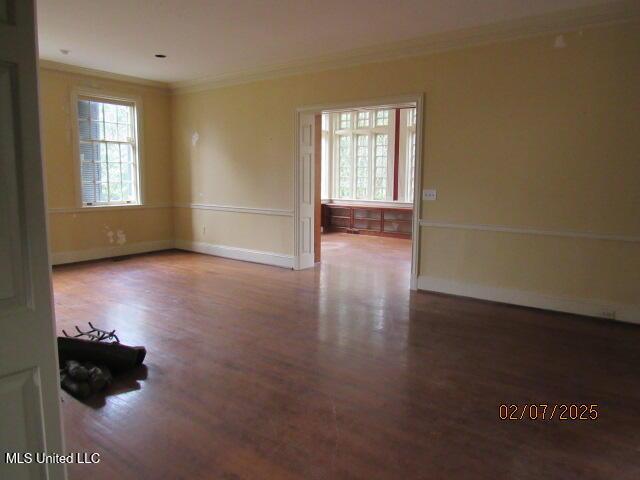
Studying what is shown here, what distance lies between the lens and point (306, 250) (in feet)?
22.0

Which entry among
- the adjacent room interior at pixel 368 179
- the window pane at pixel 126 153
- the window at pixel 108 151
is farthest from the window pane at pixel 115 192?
the adjacent room interior at pixel 368 179

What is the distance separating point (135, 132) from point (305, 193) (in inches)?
125

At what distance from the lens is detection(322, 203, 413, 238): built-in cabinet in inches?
391

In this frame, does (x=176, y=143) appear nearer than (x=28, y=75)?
No

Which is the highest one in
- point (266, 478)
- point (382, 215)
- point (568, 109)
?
point (568, 109)

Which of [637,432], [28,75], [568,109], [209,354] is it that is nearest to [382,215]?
[568,109]

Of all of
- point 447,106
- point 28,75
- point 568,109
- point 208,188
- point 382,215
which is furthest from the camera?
point 382,215

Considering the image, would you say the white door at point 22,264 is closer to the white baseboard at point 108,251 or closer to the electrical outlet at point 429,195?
the electrical outlet at point 429,195

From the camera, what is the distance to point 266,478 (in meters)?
2.06

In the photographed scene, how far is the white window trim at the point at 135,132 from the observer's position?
6.66 meters

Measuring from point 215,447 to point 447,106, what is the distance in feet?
13.7

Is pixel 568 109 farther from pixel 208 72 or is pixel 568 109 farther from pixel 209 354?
pixel 208 72
